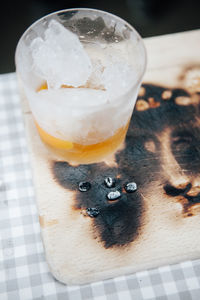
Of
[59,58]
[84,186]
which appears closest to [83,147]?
[84,186]

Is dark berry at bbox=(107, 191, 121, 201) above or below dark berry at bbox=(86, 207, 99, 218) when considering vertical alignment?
above

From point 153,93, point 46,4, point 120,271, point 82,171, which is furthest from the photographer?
point 46,4

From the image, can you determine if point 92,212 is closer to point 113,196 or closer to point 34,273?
point 113,196

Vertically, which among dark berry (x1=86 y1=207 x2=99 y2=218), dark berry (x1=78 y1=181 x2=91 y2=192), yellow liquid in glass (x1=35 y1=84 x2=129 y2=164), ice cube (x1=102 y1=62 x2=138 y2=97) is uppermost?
ice cube (x1=102 y1=62 x2=138 y2=97)

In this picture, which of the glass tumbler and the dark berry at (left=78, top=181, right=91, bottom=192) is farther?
the dark berry at (left=78, top=181, right=91, bottom=192)

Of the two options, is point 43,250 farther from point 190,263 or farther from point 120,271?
point 190,263

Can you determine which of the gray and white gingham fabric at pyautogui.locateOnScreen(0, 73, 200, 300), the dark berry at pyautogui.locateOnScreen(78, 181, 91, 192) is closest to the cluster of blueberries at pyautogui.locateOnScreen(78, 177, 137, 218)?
the dark berry at pyautogui.locateOnScreen(78, 181, 91, 192)

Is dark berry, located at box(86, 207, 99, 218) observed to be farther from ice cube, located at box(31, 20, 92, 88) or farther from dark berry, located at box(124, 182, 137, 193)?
ice cube, located at box(31, 20, 92, 88)

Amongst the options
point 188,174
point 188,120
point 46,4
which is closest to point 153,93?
point 188,120
